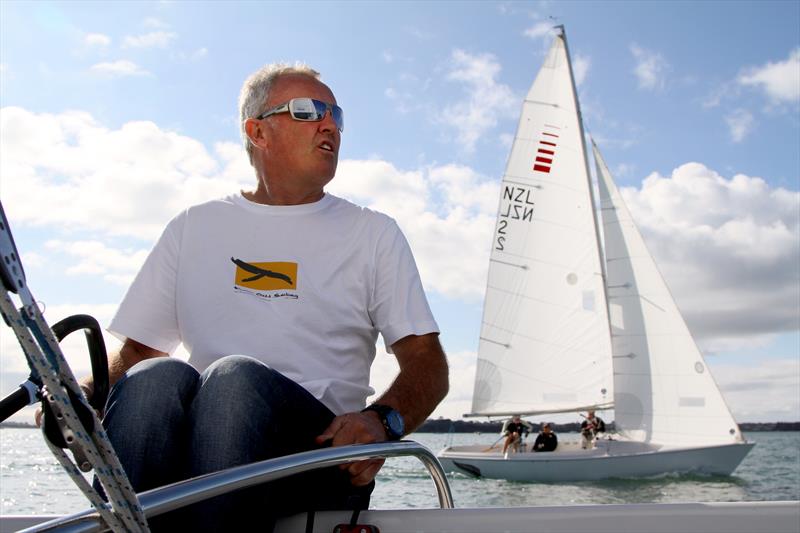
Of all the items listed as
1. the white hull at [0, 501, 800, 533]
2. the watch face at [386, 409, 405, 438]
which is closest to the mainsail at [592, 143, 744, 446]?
the watch face at [386, 409, 405, 438]

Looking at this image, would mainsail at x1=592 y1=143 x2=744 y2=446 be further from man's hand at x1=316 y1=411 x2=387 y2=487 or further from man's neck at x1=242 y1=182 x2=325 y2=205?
man's hand at x1=316 y1=411 x2=387 y2=487

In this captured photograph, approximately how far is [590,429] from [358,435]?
19.0 metres

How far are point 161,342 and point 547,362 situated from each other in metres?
16.8

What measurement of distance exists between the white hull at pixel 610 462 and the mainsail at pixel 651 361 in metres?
0.41

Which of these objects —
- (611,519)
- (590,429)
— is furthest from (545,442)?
(611,519)

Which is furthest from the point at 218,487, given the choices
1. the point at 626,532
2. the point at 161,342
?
the point at 161,342

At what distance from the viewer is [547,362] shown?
18125mm

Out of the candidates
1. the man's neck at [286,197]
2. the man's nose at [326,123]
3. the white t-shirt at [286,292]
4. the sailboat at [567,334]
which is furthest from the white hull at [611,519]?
the sailboat at [567,334]

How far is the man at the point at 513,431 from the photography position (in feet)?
61.0

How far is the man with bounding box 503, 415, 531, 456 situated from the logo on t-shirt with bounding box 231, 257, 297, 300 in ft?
56.9

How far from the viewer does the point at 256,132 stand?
6.92 ft

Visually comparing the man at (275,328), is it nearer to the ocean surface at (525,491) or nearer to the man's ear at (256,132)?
the man's ear at (256,132)

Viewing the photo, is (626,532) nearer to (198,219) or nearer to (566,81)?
(198,219)

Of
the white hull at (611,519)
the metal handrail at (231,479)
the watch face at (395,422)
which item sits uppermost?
the watch face at (395,422)
